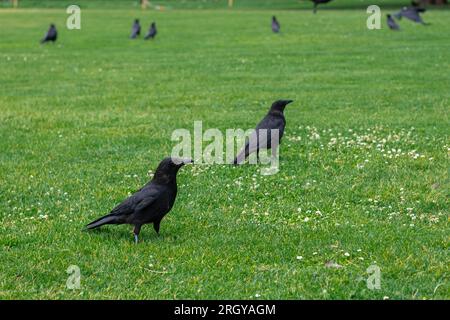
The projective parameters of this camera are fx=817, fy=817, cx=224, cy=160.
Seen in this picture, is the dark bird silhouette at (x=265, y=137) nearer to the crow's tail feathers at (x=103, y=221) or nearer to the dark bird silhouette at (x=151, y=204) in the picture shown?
the dark bird silhouette at (x=151, y=204)

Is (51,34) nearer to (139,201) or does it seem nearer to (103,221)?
(103,221)

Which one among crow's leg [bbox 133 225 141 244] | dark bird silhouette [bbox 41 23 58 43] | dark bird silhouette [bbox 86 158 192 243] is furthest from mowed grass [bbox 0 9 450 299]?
dark bird silhouette [bbox 41 23 58 43]

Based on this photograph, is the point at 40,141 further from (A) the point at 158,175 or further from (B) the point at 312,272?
(B) the point at 312,272

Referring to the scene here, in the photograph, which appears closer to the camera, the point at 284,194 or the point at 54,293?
the point at 54,293

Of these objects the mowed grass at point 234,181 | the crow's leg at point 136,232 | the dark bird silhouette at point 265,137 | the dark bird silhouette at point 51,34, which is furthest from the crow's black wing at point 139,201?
the dark bird silhouette at point 51,34

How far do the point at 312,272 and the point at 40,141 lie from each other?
7385 mm

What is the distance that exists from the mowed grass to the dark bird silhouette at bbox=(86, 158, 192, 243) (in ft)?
0.70

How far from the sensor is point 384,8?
4825cm

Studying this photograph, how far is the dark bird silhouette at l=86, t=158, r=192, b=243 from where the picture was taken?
26.1 ft

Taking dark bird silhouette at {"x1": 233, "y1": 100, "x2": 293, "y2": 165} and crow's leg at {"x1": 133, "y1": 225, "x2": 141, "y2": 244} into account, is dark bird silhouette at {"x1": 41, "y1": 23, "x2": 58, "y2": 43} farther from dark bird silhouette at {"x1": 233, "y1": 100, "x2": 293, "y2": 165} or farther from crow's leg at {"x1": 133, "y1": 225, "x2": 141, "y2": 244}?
crow's leg at {"x1": 133, "y1": 225, "x2": 141, "y2": 244}

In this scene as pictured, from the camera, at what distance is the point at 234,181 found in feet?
34.3

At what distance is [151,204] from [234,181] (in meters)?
2.65

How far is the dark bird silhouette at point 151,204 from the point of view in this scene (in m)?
7.96

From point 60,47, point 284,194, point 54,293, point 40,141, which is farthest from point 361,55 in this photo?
point 54,293
